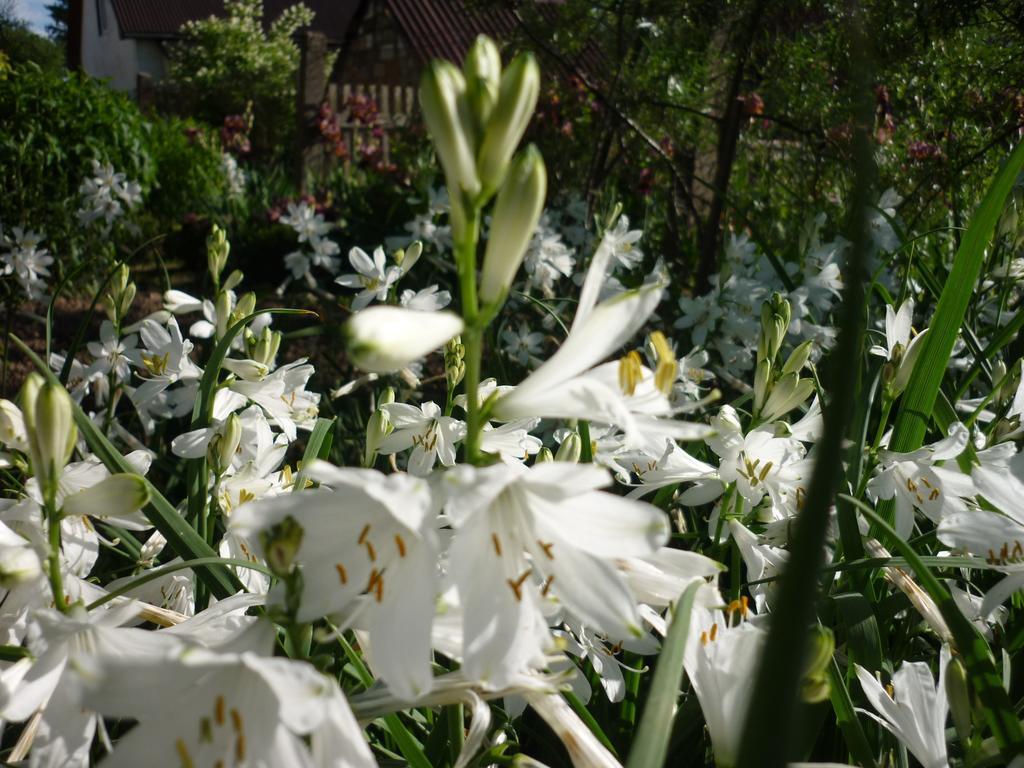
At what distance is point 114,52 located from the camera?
79.6 feet

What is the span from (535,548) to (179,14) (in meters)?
27.7

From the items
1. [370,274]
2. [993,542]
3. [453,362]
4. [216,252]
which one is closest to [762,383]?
[993,542]

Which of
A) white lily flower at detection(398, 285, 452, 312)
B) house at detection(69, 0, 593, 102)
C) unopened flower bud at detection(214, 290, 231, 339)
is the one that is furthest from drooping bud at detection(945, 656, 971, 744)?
house at detection(69, 0, 593, 102)

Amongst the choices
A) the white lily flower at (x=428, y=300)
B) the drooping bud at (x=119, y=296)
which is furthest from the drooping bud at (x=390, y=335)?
the white lily flower at (x=428, y=300)

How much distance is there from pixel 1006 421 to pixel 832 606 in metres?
0.59

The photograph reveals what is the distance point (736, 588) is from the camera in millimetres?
1420

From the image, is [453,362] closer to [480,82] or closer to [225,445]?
[225,445]

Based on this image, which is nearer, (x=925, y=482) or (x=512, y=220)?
(x=512, y=220)

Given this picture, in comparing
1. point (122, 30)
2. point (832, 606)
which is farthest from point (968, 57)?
point (122, 30)

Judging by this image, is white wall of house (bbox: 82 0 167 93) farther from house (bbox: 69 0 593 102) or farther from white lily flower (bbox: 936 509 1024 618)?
white lily flower (bbox: 936 509 1024 618)

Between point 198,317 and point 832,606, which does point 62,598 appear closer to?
point 832,606

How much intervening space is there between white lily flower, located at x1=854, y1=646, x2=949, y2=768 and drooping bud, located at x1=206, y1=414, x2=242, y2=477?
3.43 feet

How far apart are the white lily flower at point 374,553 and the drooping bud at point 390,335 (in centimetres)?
9

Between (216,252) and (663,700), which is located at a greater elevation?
(216,252)
